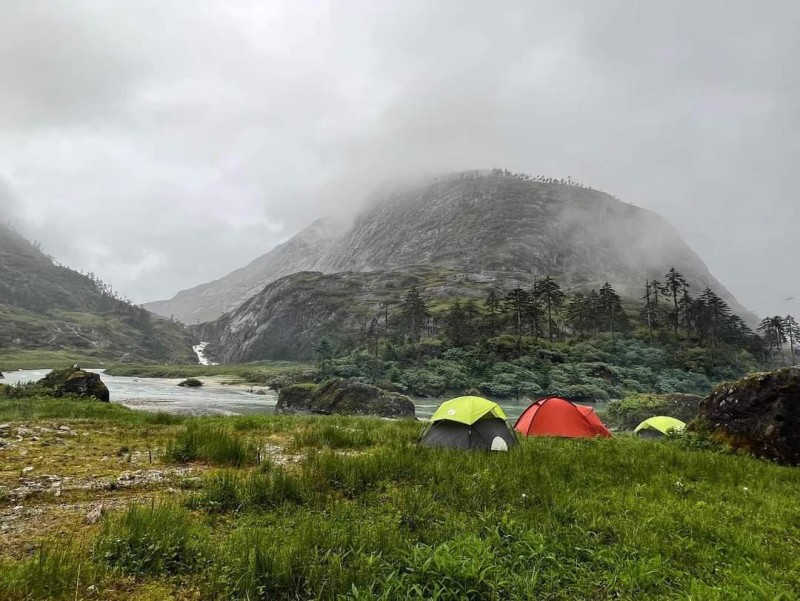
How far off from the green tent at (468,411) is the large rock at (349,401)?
2667cm

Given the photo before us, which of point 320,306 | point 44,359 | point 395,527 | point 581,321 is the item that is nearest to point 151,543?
point 395,527

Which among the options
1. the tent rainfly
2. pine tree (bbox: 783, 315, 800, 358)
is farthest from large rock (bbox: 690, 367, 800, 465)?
pine tree (bbox: 783, 315, 800, 358)

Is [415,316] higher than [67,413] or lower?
higher

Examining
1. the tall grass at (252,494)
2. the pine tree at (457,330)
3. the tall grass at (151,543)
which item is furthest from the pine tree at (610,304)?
the tall grass at (151,543)

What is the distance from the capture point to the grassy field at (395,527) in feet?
13.6

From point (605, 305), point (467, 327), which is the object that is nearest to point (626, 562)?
point (467, 327)

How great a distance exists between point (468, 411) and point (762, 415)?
856cm

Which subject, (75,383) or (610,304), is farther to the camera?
(610,304)

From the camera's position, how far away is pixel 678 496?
7.39m

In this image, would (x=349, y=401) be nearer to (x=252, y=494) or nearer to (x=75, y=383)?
(x=75, y=383)

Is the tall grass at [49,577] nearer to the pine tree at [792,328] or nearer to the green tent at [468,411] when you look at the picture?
the green tent at [468,411]

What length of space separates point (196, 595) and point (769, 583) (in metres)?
6.05

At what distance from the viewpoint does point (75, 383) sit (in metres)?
28.7

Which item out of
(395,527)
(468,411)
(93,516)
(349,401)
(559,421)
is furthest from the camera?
(349,401)
